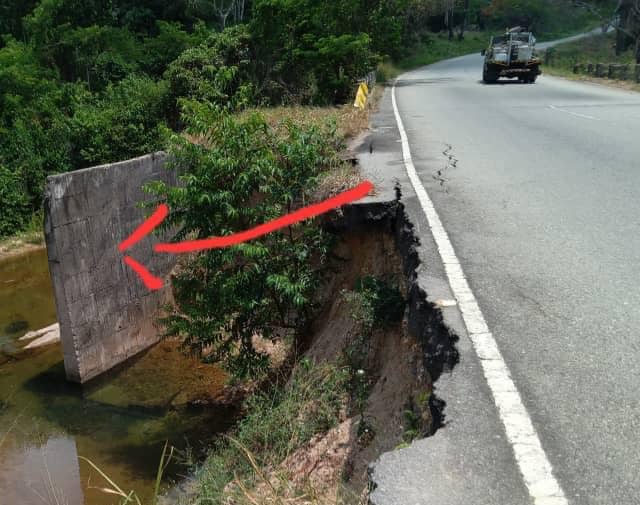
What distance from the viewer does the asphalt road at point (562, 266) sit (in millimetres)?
3074

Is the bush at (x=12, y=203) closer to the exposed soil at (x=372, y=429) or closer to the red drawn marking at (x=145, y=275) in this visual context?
the red drawn marking at (x=145, y=275)

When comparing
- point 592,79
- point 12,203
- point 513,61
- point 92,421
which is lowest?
point 92,421

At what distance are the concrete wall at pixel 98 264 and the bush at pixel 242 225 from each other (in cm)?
238

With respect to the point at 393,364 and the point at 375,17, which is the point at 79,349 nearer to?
the point at 393,364

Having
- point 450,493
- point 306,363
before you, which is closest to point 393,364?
point 306,363

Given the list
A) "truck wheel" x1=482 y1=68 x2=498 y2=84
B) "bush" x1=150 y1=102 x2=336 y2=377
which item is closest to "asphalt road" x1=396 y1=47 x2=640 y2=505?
"bush" x1=150 y1=102 x2=336 y2=377

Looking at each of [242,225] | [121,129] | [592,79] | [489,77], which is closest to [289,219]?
[242,225]

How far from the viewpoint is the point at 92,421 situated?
9125 mm

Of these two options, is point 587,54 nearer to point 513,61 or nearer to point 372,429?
point 513,61

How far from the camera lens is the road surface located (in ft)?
10.00

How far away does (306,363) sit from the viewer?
606 cm

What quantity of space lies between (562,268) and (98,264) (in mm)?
7363

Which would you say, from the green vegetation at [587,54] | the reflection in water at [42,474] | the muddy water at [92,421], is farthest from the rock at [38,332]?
the green vegetation at [587,54]

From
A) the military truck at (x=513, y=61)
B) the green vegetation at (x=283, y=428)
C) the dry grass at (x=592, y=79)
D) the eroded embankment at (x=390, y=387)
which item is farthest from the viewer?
the military truck at (x=513, y=61)
